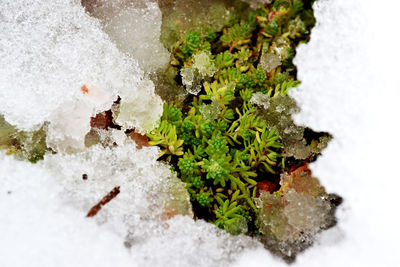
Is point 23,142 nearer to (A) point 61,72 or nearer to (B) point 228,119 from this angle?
(A) point 61,72

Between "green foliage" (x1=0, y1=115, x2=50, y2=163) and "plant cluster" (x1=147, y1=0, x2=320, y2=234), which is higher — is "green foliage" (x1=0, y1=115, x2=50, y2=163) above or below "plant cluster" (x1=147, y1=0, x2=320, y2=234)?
below

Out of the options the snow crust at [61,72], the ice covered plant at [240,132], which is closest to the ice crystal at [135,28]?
the snow crust at [61,72]

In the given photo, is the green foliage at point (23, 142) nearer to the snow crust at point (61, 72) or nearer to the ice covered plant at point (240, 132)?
the snow crust at point (61, 72)

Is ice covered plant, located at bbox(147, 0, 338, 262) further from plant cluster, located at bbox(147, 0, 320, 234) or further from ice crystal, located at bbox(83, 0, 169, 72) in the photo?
ice crystal, located at bbox(83, 0, 169, 72)

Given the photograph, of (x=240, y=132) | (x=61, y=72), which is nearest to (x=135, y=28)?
(x=61, y=72)

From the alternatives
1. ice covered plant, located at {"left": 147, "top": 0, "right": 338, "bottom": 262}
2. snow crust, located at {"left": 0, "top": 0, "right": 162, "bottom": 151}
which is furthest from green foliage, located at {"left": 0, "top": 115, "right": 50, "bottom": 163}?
ice covered plant, located at {"left": 147, "top": 0, "right": 338, "bottom": 262}
